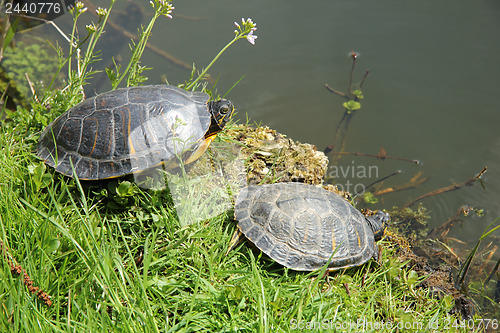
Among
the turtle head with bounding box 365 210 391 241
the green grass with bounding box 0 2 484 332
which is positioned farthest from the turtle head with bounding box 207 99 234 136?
the turtle head with bounding box 365 210 391 241

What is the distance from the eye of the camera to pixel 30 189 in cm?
292

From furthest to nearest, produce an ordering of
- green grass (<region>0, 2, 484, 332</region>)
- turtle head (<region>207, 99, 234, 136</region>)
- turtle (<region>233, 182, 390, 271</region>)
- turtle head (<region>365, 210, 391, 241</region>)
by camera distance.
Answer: turtle head (<region>365, 210, 391, 241</region>) < turtle head (<region>207, 99, 234, 136</region>) < turtle (<region>233, 182, 390, 271</region>) < green grass (<region>0, 2, 484, 332</region>)

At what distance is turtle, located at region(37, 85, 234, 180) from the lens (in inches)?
116

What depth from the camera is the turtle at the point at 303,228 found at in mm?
2922

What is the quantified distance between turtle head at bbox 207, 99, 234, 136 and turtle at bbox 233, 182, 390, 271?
70 cm

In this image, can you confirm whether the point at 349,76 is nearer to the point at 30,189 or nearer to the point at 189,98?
the point at 189,98

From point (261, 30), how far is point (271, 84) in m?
1.43

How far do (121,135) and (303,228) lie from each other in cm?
179

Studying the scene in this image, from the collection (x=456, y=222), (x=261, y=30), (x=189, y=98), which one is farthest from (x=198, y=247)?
(x=261, y=30)

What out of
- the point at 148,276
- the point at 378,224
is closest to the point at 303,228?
the point at 378,224

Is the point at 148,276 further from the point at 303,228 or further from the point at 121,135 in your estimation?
the point at 303,228

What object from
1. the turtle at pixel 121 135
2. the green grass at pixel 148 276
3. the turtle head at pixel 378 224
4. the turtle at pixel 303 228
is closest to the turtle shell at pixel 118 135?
the turtle at pixel 121 135

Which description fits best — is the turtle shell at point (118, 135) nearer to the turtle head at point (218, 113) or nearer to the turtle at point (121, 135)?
the turtle at point (121, 135)

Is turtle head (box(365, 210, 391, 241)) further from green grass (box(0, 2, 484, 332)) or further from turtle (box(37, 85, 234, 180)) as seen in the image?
turtle (box(37, 85, 234, 180))
